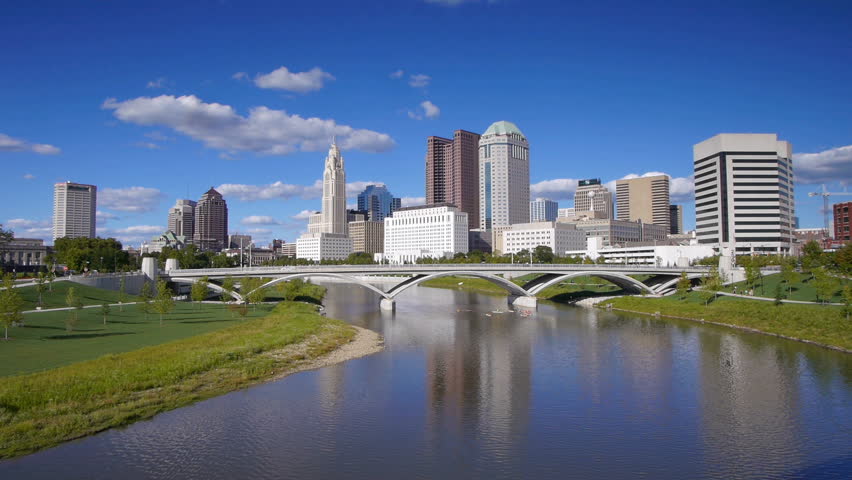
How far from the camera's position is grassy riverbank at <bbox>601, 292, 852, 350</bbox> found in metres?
43.3

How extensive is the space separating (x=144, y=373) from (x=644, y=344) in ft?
114

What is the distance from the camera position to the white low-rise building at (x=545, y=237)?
6722 inches

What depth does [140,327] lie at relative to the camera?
42031 millimetres

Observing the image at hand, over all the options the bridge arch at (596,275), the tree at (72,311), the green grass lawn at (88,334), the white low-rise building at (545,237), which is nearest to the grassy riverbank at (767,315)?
the bridge arch at (596,275)

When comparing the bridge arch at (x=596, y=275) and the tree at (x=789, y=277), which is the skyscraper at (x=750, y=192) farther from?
the tree at (x=789, y=277)

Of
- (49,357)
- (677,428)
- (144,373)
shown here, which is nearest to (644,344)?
(677,428)

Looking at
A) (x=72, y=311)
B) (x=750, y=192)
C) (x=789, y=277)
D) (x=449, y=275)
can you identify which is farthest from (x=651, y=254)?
(x=72, y=311)

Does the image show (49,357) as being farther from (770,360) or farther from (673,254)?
(673,254)

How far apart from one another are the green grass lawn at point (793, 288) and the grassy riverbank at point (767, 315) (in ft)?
12.2

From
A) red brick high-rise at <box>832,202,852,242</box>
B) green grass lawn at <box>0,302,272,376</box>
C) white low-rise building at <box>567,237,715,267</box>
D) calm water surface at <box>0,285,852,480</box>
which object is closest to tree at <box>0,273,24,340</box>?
green grass lawn at <box>0,302,272,376</box>

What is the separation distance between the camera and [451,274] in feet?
244

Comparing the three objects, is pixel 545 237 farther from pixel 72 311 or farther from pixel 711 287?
pixel 72 311

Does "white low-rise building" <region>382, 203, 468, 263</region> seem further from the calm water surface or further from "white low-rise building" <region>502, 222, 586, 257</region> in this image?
the calm water surface

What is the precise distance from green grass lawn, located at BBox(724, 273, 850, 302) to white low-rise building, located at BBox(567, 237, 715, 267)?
72.6 ft
